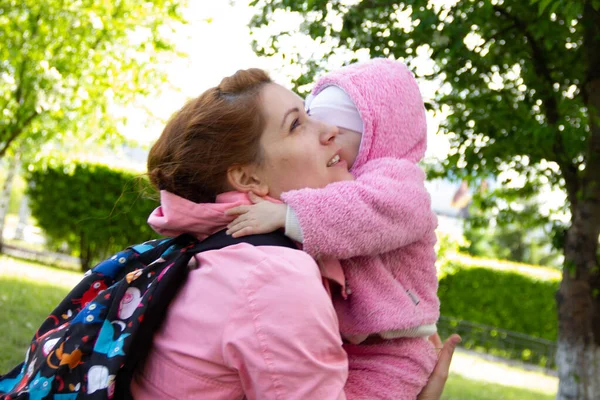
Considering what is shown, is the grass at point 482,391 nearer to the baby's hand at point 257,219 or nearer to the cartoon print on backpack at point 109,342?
the baby's hand at point 257,219

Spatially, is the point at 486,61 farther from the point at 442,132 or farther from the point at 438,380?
the point at 438,380

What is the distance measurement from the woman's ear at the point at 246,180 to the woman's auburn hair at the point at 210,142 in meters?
0.02

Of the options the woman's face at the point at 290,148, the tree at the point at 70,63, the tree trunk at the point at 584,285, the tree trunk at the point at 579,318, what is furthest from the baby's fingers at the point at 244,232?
the tree at the point at 70,63

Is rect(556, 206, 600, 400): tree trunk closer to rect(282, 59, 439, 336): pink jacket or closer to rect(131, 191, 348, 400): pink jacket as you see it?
rect(282, 59, 439, 336): pink jacket

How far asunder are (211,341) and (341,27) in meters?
4.39

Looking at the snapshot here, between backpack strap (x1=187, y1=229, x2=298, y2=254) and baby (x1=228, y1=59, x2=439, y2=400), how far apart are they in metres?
0.02

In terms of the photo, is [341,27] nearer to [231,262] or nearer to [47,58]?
[231,262]

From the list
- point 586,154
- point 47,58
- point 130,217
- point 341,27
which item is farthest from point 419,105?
point 130,217

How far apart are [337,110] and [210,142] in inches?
19.8

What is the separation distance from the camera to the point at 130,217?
17594 millimetres

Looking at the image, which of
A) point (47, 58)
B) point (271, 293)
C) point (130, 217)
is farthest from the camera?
point (130, 217)

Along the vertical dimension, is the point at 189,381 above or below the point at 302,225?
below

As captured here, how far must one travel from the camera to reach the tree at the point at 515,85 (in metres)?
5.78

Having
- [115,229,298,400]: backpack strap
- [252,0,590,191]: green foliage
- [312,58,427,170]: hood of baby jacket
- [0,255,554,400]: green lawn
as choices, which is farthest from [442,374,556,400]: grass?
[115,229,298,400]: backpack strap
